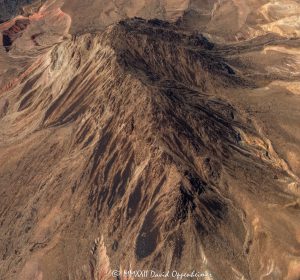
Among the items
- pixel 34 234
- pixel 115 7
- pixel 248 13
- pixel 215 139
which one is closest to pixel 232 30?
pixel 248 13

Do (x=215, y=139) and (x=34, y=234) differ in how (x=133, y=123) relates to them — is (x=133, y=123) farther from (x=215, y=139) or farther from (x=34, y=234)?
(x=34, y=234)

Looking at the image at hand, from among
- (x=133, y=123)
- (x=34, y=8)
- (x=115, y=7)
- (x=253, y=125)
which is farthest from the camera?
(x=34, y=8)

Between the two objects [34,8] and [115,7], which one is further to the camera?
[34,8]

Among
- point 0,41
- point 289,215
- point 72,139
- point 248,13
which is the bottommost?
point 248,13

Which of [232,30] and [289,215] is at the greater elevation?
[289,215]

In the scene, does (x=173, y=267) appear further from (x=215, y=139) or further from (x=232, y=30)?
(x=232, y=30)

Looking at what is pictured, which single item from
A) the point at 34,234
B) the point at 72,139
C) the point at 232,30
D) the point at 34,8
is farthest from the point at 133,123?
the point at 34,8

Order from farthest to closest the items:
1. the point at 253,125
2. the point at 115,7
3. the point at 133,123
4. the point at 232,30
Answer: the point at 115,7 < the point at 232,30 < the point at 253,125 < the point at 133,123
